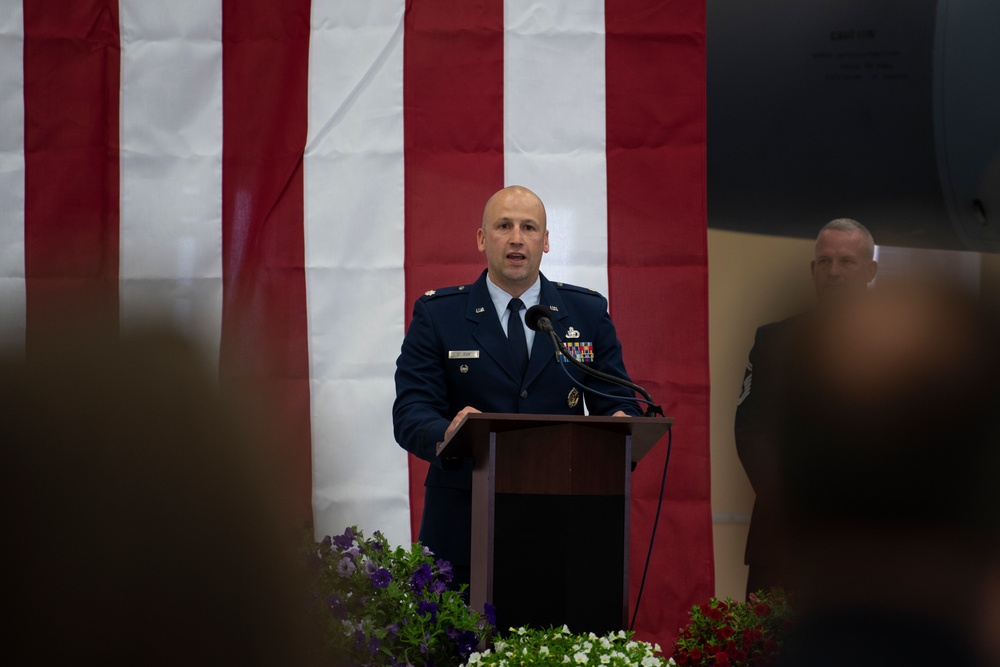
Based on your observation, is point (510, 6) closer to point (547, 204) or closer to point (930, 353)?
point (547, 204)

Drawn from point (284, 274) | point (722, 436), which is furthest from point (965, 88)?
point (284, 274)

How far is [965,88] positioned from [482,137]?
1600mm

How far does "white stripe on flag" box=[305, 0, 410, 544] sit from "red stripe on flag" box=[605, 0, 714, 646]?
31.0 inches

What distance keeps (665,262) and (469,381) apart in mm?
1292

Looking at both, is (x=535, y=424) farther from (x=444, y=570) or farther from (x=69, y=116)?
(x=69, y=116)

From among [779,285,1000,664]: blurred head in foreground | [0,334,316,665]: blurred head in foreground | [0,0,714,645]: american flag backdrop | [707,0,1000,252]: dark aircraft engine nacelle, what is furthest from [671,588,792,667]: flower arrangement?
[0,334,316,665]: blurred head in foreground

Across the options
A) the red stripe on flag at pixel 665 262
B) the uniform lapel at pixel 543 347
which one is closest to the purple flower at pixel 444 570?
the uniform lapel at pixel 543 347

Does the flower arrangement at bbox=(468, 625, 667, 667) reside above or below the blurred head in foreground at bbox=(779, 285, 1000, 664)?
below

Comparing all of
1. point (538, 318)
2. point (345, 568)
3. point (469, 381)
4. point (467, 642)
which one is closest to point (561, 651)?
point (467, 642)

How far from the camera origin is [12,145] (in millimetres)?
3879

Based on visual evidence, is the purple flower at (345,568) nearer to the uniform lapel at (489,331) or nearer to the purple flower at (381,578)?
the purple flower at (381,578)

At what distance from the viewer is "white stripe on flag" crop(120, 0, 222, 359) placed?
3.81 meters

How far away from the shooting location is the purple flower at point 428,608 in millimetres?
2153

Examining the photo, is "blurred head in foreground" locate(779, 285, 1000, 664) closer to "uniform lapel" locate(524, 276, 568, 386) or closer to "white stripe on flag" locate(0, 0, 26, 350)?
"uniform lapel" locate(524, 276, 568, 386)
